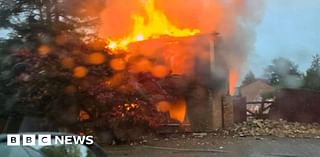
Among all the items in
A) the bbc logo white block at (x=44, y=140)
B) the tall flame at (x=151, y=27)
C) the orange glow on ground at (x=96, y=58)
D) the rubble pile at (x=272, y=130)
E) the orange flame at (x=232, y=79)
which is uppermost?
the tall flame at (x=151, y=27)

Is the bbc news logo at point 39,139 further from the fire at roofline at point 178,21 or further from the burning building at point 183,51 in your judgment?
the fire at roofline at point 178,21

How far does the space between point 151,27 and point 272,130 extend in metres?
6.97

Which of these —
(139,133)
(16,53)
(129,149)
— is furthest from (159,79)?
(16,53)

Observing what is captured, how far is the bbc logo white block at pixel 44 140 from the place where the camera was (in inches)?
178

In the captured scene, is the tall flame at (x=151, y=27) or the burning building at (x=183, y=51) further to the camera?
the tall flame at (x=151, y=27)

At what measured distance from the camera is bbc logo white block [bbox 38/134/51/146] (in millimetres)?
4527

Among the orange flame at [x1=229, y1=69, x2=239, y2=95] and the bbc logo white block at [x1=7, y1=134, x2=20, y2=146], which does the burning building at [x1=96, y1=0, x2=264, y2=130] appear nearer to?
the orange flame at [x1=229, y1=69, x2=239, y2=95]

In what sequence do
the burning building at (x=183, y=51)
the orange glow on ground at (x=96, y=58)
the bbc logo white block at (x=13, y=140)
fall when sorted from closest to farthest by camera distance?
the bbc logo white block at (x=13, y=140) → the orange glow on ground at (x=96, y=58) → the burning building at (x=183, y=51)

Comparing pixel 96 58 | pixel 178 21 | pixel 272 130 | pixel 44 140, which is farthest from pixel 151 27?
pixel 44 140

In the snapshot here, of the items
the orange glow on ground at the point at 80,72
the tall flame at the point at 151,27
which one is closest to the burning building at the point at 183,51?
the tall flame at the point at 151,27

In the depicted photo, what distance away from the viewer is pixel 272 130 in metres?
18.2

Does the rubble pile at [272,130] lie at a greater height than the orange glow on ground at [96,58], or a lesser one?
lesser

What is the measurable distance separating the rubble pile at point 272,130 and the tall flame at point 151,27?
4558 millimetres

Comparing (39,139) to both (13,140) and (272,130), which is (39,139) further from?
(272,130)
